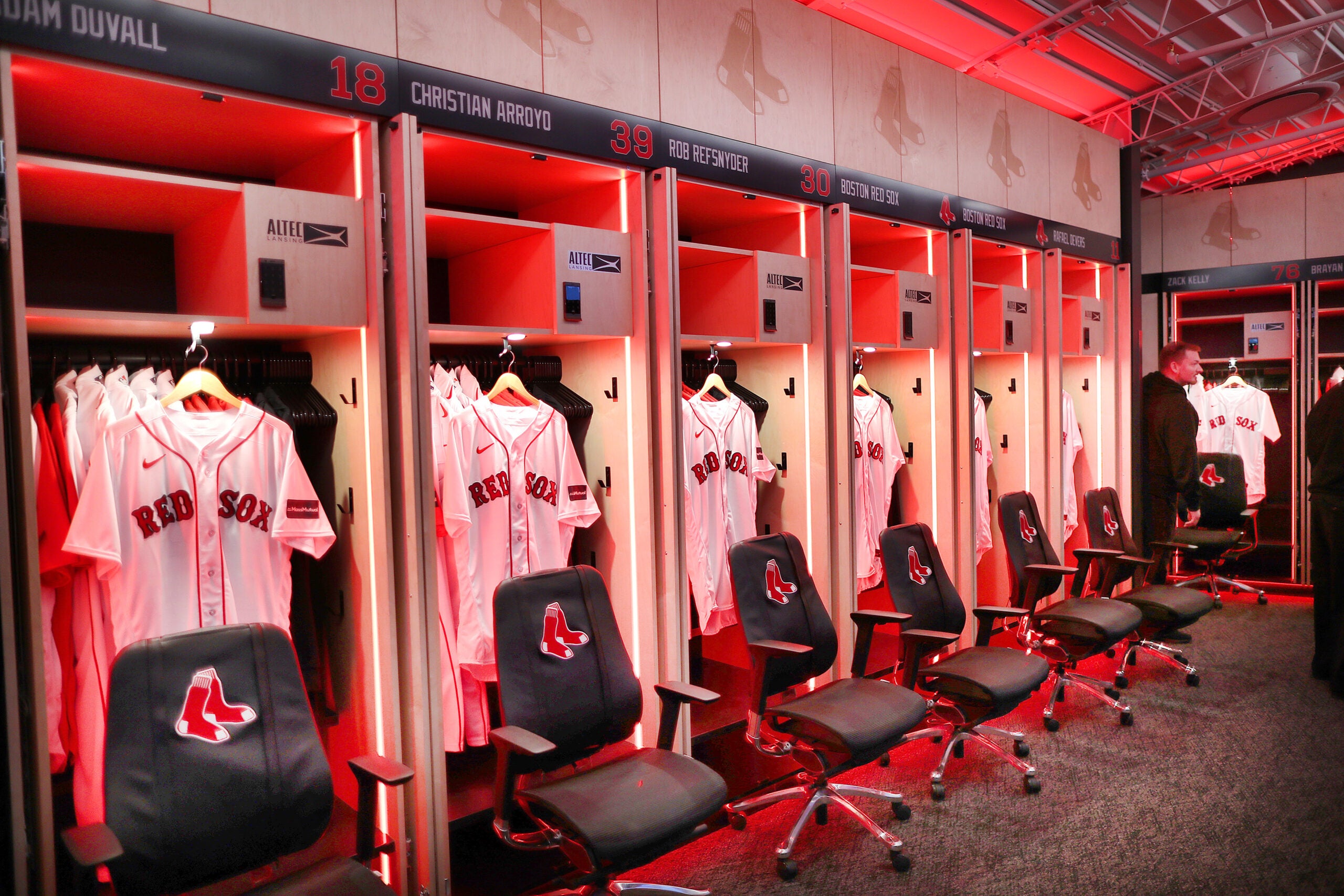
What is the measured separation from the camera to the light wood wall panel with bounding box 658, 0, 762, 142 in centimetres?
308

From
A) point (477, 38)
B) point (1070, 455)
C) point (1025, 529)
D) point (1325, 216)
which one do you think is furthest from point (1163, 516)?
point (477, 38)

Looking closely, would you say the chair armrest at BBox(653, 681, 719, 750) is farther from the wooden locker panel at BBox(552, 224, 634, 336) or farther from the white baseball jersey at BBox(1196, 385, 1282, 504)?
the white baseball jersey at BBox(1196, 385, 1282, 504)

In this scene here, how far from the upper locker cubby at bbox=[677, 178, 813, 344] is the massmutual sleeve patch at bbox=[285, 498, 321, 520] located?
60.4 inches

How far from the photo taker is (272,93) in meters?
2.21

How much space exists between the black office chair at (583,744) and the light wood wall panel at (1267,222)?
6.74m

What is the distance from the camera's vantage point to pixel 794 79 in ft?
11.6

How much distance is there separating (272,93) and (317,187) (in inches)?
18.4

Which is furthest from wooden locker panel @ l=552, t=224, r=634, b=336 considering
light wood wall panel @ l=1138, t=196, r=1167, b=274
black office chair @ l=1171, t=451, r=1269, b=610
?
light wood wall panel @ l=1138, t=196, r=1167, b=274

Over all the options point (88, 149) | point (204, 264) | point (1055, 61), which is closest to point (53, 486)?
point (204, 264)

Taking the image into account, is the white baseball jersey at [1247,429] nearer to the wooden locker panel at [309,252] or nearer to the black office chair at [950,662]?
the black office chair at [950,662]

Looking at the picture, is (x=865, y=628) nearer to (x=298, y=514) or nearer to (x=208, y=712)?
(x=298, y=514)

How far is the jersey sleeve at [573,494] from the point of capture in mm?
3039

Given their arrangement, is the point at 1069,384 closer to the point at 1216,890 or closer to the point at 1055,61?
the point at 1055,61

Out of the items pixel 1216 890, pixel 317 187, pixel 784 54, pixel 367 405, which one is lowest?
pixel 1216 890
